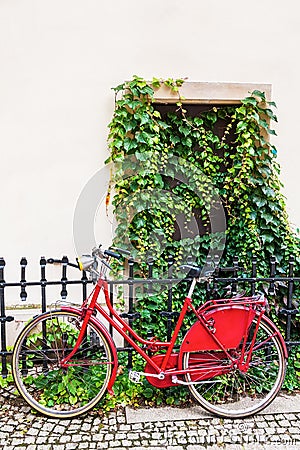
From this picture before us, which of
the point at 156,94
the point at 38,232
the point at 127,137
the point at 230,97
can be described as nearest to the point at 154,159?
A: the point at 127,137

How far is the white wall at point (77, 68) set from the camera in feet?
14.7

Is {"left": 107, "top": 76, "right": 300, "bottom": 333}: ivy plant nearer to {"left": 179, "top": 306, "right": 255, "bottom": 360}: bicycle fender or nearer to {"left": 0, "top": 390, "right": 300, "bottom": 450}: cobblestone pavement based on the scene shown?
{"left": 179, "top": 306, "right": 255, "bottom": 360}: bicycle fender

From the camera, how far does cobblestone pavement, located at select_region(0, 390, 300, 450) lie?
134 inches

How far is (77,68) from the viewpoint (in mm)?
4523

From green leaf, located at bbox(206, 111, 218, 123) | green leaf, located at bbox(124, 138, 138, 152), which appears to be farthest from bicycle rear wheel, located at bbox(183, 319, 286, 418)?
green leaf, located at bbox(206, 111, 218, 123)

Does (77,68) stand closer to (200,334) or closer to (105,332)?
(105,332)

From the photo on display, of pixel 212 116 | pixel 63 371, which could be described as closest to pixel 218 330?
pixel 63 371

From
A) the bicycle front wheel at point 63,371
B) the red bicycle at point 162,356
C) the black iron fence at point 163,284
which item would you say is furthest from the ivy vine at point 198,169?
the bicycle front wheel at point 63,371

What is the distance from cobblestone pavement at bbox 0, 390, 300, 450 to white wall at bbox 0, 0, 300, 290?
156 cm

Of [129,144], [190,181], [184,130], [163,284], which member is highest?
[184,130]

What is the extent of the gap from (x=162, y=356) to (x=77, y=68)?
2.82m

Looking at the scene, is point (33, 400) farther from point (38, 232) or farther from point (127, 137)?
point (127, 137)

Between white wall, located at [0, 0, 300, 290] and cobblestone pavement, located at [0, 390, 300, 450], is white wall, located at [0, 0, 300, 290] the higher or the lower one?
the higher one

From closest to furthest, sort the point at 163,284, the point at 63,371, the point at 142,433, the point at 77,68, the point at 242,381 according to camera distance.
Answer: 1. the point at 142,433
2. the point at 63,371
3. the point at 242,381
4. the point at 163,284
5. the point at 77,68
